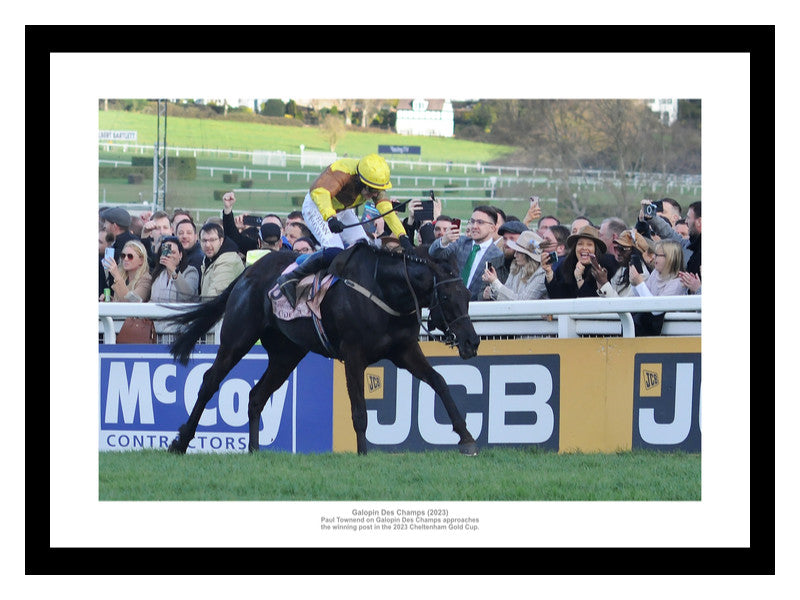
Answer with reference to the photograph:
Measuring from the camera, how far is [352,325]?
8.62 metres

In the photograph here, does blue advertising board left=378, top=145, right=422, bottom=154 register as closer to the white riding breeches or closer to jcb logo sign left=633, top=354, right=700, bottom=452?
the white riding breeches

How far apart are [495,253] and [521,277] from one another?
285mm

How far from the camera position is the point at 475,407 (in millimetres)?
8750

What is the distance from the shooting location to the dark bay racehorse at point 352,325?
27.1 ft

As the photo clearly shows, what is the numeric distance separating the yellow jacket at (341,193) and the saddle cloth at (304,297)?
51 cm

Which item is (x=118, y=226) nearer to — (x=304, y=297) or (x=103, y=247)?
(x=103, y=247)

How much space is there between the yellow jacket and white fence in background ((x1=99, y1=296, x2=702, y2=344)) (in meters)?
0.92

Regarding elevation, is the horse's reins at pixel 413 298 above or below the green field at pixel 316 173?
below

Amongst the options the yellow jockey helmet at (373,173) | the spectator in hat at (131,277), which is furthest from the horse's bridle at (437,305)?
the spectator in hat at (131,277)

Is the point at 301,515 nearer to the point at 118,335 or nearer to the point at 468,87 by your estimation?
the point at 468,87

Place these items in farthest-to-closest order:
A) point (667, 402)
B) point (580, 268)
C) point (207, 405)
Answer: point (207, 405) → point (580, 268) → point (667, 402)

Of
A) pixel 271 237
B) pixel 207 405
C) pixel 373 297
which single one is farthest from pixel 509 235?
pixel 207 405

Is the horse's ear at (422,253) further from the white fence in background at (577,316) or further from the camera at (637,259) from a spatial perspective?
the camera at (637,259)

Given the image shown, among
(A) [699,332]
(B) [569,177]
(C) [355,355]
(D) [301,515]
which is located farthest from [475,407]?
(B) [569,177]
